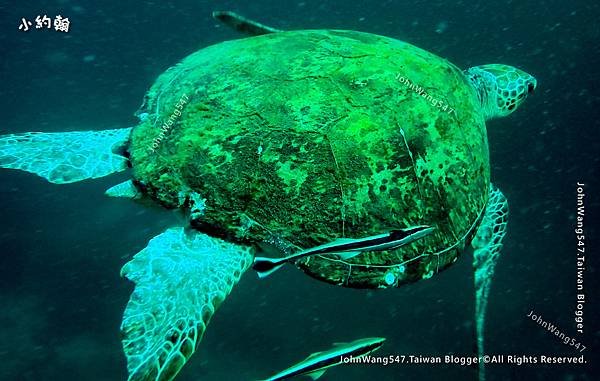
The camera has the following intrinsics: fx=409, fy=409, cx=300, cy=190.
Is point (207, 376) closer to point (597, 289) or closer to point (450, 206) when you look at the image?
point (450, 206)

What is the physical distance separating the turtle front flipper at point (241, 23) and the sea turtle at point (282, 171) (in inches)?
37.9

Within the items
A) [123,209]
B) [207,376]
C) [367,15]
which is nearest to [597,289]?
[207,376]

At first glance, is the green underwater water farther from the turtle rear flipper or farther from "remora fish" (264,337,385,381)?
"remora fish" (264,337,385,381)

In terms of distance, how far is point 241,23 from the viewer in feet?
11.8

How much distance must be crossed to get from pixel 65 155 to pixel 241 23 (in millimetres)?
1850

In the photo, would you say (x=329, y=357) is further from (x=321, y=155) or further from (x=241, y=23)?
(x=241, y=23)

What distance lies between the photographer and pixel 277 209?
7.20ft

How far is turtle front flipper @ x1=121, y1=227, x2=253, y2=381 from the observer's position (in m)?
1.92

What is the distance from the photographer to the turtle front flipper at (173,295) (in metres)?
1.92

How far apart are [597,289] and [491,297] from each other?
2.92 m

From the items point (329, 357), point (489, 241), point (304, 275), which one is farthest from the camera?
point (304, 275)

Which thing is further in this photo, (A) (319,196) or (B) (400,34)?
(B) (400,34)
